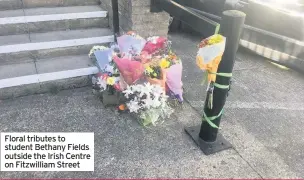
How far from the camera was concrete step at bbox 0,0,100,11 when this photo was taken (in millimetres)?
4277

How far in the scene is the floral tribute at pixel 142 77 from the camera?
3.23 m

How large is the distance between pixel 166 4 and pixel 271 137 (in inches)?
81.4

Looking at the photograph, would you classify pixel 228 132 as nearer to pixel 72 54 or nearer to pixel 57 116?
pixel 57 116

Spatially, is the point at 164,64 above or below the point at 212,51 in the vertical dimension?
below

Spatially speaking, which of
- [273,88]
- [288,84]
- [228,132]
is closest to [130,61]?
[228,132]

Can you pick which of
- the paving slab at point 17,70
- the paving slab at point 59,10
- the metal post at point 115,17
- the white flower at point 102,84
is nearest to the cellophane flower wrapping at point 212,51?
the white flower at point 102,84

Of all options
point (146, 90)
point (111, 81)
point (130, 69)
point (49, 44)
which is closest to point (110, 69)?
point (111, 81)

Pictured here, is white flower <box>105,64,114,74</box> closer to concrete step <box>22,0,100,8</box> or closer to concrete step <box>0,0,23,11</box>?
concrete step <box>22,0,100,8</box>

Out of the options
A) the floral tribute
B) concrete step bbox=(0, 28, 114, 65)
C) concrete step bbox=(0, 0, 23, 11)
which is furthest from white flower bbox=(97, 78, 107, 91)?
concrete step bbox=(0, 0, 23, 11)

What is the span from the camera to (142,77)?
133 inches

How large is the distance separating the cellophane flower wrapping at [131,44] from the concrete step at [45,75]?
538 millimetres

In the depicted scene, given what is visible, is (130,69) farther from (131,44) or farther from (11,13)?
(11,13)

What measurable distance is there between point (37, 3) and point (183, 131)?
10.3 feet

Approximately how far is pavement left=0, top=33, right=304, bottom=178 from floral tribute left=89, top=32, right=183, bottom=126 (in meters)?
0.19
